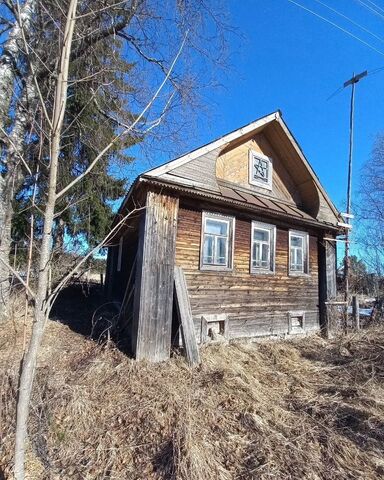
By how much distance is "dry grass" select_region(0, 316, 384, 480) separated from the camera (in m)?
3.67

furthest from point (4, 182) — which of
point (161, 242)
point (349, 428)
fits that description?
point (349, 428)

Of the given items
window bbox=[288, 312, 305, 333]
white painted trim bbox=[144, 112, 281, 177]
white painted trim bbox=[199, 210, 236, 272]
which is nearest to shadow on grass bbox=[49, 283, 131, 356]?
white painted trim bbox=[199, 210, 236, 272]

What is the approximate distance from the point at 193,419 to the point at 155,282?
324 centimetres

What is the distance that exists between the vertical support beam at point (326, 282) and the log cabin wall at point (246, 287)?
211 millimetres

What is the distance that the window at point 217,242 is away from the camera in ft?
27.6

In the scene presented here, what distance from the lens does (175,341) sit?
7.59m

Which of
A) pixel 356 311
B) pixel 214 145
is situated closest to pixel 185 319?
pixel 214 145

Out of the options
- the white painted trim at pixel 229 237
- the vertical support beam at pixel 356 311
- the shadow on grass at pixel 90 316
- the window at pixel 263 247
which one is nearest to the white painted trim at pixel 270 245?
the window at pixel 263 247

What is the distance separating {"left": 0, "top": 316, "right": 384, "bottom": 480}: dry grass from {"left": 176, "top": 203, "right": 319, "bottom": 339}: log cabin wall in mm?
1804

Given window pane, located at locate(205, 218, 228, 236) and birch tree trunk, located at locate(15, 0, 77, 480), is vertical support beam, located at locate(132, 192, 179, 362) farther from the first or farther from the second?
birch tree trunk, located at locate(15, 0, 77, 480)

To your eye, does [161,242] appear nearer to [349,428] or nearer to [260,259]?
[260,259]

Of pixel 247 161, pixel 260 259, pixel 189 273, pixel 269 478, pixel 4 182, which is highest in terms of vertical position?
pixel 247 161

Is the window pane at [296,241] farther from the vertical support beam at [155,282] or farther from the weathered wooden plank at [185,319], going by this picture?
the vertical support beam at [155,282]

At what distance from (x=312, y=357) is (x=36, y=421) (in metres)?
6.72
